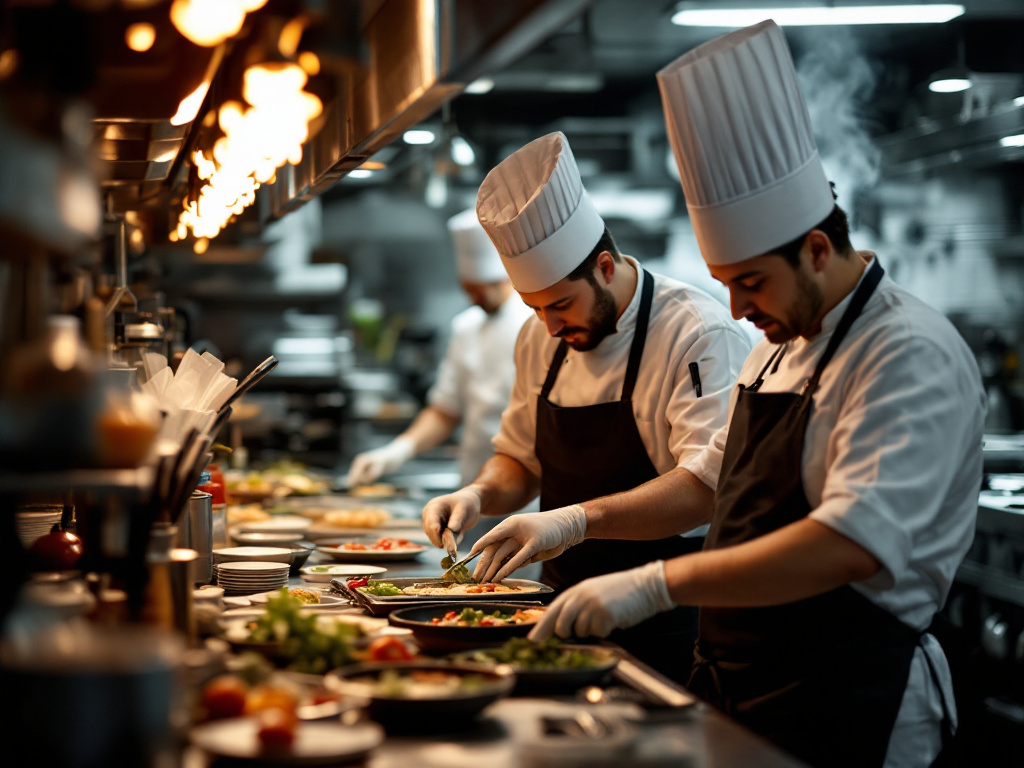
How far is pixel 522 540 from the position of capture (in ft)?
8.77


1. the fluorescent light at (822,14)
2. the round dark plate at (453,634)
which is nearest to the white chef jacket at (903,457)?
the round dark plate at (453,634)

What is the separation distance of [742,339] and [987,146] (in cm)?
227

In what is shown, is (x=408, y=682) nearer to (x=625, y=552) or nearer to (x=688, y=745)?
(x=688, y=745)

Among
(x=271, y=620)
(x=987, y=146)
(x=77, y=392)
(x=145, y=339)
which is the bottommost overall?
(x=271, y=620)

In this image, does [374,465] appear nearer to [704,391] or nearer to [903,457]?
[704,391]

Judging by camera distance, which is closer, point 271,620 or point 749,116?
point 271,620

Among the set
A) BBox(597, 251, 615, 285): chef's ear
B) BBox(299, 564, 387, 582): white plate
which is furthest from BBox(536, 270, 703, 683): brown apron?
BBox(299, 564, 387, 582): white plate

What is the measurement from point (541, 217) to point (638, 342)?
453 millimetres

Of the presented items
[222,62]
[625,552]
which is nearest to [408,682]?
[222,62]

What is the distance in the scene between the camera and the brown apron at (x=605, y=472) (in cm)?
300

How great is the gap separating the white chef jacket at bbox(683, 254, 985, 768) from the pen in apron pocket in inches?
27.9

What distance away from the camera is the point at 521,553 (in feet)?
8.54

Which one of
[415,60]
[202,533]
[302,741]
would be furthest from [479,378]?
[302,741]

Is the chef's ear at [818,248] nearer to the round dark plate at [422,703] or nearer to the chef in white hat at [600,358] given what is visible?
the chef in white hat at [600,358]
